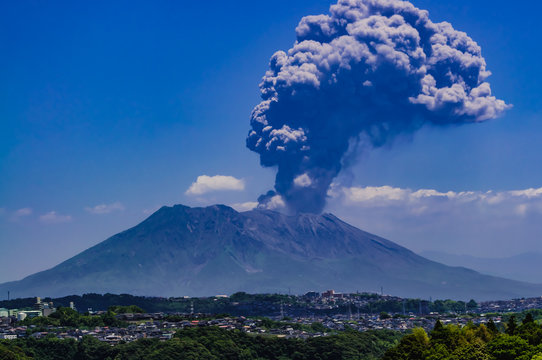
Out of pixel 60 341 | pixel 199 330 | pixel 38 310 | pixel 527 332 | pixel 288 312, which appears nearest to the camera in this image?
pixel 527 332

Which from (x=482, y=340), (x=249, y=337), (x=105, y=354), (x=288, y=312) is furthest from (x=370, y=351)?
(x=288, y=312)

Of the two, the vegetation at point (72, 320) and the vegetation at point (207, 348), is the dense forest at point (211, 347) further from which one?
the vegetation at point (72, 320)

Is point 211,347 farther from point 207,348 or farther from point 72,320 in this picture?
point 72,320

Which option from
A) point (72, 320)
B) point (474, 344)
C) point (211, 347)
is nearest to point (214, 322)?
point (72, 320)

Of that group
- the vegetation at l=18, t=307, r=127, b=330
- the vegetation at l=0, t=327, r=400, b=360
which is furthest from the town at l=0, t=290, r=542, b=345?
the vegetation at l=0, t=327, r=400, b=360

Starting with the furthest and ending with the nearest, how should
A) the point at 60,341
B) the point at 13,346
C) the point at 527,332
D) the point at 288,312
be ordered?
the point at 288,312
the point at 60,341
the point at 13,346
the point at 527,332

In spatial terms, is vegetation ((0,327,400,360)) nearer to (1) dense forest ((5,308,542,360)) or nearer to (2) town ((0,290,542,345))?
(1) dense forest ((5,308,542,360))

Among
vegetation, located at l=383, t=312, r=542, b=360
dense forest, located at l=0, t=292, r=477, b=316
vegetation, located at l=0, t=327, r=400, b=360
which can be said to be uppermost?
dense forest, located at l=0, t=292, r=477, b=316

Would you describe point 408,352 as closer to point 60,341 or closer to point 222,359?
point 222,359
